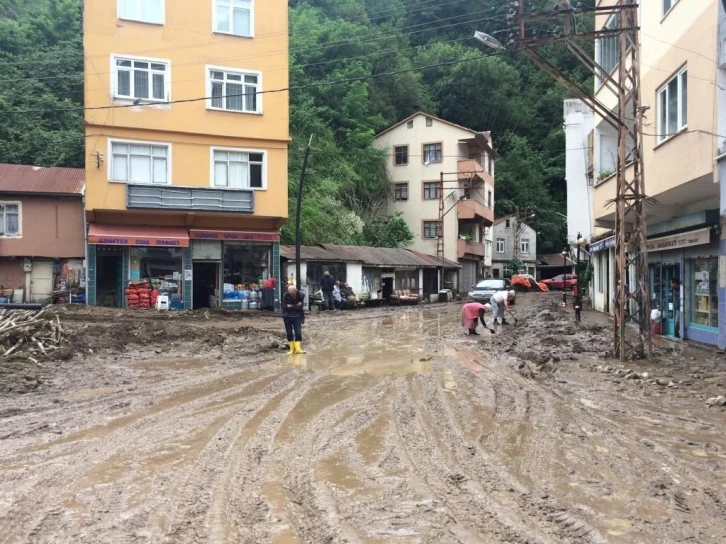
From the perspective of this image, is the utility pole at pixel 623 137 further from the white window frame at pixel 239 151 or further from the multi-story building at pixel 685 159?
the white window frame at pixel 239 151

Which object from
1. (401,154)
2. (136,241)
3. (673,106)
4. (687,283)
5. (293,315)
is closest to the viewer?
(293,315)

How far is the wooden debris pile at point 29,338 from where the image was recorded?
11.7 meters

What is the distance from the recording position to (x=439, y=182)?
49.0m

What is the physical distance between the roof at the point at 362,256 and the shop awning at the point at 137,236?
15.8ft

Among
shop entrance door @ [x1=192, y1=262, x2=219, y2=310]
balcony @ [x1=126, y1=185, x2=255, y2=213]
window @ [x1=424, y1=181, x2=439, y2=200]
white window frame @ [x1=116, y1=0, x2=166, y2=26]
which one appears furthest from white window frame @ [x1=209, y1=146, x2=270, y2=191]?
window @ [x1=424, y1=181, x2=439, y2=200]

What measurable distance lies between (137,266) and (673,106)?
1991 cm

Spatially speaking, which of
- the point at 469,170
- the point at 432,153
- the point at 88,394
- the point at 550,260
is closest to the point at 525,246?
the point at 550,260

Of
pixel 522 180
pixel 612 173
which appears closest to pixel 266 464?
pixel 612 173

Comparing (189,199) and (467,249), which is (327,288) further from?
(467,249)

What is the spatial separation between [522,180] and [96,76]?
50329mm

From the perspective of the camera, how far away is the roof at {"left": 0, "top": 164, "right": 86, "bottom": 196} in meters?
25.3

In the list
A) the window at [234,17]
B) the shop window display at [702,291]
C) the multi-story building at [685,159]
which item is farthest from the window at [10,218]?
the shop window display at [702,291]

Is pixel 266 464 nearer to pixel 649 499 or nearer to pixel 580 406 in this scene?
pixel 649 499

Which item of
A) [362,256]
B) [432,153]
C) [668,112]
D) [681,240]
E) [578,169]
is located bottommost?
[681,240]
